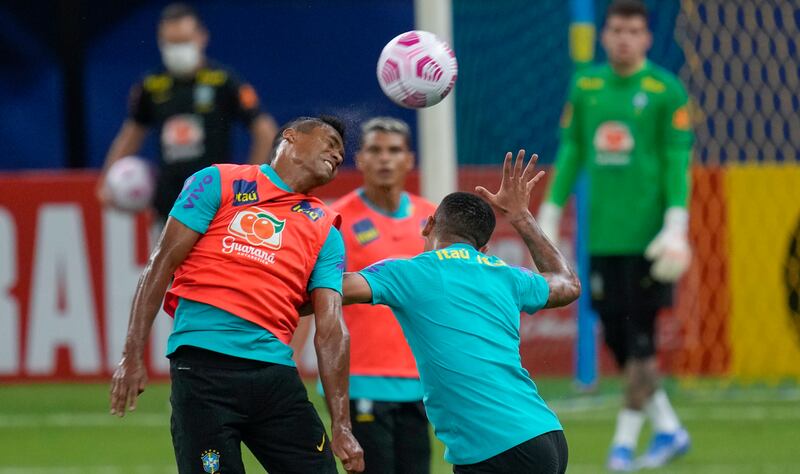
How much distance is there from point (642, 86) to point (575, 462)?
245cm

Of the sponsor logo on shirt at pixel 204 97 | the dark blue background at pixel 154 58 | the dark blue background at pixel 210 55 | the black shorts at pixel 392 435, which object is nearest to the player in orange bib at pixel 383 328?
the black shorts at pixel 392 435

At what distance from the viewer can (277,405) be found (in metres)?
5.82

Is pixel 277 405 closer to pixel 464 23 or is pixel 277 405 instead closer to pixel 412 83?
pixel 412 83

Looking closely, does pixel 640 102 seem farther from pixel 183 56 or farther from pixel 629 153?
pixel 183 56

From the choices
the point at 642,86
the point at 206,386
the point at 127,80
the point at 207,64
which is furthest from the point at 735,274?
the point at 206,386

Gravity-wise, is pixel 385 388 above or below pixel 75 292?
above

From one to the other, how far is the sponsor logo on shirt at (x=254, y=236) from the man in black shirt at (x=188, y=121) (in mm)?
5322

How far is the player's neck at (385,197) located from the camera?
724 cm

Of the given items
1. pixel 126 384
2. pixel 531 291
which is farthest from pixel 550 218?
pixel 126 384

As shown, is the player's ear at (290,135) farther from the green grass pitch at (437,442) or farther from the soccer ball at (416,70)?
the green grass pitch at (437,442)

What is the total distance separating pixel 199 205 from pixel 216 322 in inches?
16.8

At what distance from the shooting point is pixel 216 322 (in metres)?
5.76

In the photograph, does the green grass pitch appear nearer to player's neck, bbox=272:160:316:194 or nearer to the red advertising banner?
the red advertising banner

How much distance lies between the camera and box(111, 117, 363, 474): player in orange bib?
5.73 m
